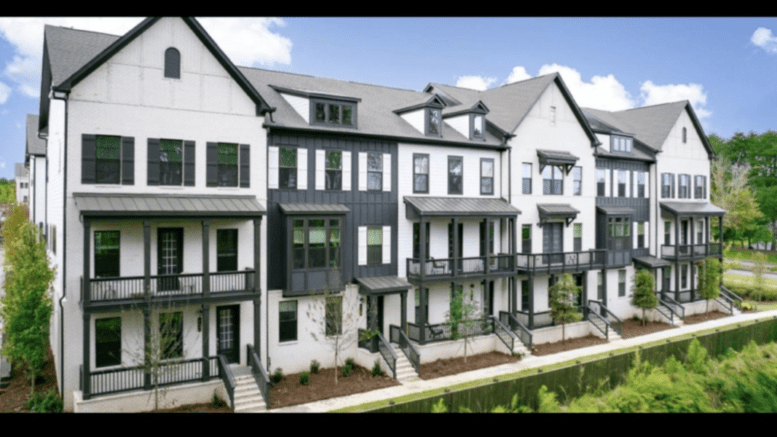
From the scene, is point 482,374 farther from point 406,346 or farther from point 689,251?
point 689,251

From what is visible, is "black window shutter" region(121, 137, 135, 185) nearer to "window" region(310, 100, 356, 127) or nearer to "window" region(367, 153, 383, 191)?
"window" region(310, 100, 356, 127)

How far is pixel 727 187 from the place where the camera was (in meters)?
35.9

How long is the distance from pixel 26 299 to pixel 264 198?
7.23 metres

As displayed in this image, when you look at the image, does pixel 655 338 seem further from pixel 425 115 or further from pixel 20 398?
pixel 20 398

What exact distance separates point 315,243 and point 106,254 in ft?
20.5

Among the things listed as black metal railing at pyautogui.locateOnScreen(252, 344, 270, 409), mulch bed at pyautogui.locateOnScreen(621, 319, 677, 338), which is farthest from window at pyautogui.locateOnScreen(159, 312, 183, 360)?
mulch bed at pyautogui.locateOnScreen(621, 319, 677, 338)

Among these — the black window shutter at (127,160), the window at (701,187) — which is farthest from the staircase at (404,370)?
the window at (701,187)

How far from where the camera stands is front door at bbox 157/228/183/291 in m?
15.9

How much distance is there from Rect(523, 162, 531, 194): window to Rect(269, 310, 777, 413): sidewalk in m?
7.20

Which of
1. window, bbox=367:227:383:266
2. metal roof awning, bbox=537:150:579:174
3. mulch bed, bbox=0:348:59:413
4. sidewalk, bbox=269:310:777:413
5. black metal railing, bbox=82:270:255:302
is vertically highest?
metal roof awning, bbox=537:150:579:174

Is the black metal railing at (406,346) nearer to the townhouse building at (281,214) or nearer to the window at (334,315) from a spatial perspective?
the townhouse building at (281,214)

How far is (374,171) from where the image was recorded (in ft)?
64.8

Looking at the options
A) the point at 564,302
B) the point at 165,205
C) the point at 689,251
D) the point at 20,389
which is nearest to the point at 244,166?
the point at 165,205
